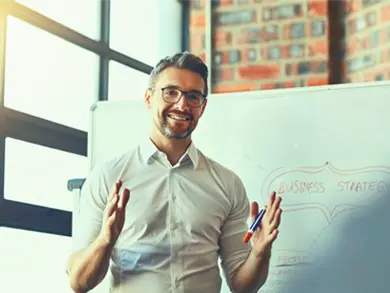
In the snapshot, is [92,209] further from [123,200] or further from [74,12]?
[74,12]

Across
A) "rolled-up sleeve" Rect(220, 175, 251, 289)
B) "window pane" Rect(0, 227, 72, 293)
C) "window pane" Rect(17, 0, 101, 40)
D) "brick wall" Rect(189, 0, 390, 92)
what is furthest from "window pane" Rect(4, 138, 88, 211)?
"rolled-up sleeve" Rect(220, 175, 251, 289)

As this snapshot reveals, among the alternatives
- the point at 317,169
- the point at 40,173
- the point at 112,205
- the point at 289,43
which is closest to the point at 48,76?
the point at 40,173

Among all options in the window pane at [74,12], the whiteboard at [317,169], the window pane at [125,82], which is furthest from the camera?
the window pane at [125,82]

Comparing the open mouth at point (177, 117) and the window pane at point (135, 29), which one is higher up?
the window pane at point (135, 29)

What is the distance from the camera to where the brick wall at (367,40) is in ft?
10.4

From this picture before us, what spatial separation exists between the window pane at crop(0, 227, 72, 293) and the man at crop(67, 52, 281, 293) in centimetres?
83

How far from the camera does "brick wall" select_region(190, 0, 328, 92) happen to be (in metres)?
3.28

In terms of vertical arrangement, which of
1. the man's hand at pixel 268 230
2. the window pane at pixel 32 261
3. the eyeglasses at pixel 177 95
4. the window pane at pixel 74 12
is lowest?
the window pane at pixel 32 261

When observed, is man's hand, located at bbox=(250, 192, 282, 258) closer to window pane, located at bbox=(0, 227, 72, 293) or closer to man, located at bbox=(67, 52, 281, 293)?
man, located at bbox=(67, 52, 281, 293)

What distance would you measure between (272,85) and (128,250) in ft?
4.66

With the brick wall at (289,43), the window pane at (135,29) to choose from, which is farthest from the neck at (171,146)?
the window pane at (135,29)

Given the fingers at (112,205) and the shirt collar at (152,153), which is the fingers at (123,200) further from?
the shirt collar at (152,153)

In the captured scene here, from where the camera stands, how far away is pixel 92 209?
6.97 ft

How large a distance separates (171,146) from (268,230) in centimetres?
38
